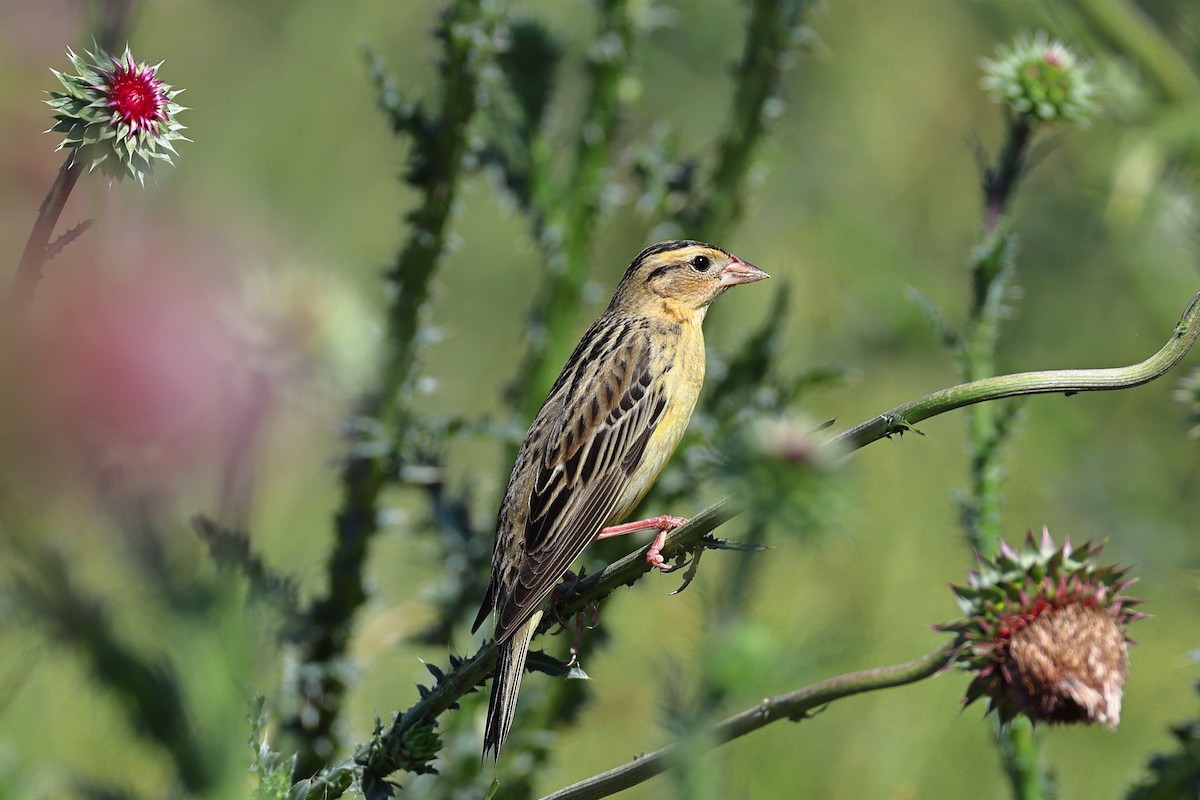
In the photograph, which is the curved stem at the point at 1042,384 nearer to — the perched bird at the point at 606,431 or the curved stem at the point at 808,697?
the curved stem at the point at 808,697

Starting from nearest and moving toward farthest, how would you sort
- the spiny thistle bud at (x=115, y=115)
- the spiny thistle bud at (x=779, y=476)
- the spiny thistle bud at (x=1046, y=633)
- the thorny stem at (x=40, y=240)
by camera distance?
the thorny stem at (x=40, y=240), the spiny thistle bud at (x=779, y=476), the spiny thistle bud at (x=115, y=115), the spiny thistle bud at (x=1046, y=633)

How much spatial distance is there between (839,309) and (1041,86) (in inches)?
126

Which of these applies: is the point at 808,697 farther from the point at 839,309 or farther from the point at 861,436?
the point at 839,309

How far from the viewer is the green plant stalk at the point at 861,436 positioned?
2.19 m

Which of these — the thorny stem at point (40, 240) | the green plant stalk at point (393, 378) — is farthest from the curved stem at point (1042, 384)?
the green plant stalk at point (393, 378)

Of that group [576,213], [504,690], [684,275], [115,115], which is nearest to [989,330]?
[684,275]

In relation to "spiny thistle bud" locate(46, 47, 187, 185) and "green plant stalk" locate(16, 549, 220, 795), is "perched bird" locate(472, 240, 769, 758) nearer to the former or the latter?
"green plant stalk" locate(16, 549, 220, 795)

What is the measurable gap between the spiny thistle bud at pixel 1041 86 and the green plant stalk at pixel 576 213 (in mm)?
1497

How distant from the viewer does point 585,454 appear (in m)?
4.16

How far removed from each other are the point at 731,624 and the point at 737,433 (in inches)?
37.5

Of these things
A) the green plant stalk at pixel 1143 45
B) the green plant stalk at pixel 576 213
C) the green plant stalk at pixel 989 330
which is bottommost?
the green plant stalk at pixel 989 330

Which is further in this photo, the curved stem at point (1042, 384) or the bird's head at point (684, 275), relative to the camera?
the bird's head at point (684, 275)

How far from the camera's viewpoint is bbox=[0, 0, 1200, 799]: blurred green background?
5285 mm

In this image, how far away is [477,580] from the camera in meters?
5.21
